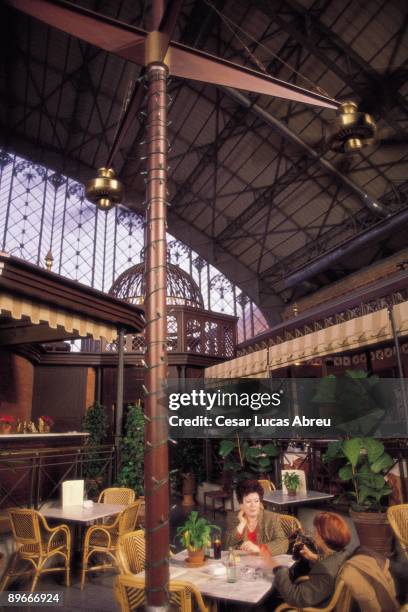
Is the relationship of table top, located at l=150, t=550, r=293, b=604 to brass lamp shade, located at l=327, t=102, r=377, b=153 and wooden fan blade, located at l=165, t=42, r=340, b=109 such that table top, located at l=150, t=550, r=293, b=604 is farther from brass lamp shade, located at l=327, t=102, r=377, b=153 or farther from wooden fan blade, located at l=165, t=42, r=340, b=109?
brass lamp shade, located at l=327, t=102, r=377, b=153

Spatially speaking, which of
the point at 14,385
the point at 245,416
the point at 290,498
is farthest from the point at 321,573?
the point at 14,385

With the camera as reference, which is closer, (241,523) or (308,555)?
(308,555)

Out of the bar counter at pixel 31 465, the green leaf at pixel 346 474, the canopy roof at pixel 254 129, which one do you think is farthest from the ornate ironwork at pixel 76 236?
the green leaf at pixel 346 474

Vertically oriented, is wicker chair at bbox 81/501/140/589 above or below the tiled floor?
above

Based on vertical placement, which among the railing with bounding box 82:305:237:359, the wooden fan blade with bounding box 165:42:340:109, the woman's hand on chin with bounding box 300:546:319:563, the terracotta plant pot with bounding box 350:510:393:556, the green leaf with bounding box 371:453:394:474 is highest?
the railing with bounding box 82:305:237:359

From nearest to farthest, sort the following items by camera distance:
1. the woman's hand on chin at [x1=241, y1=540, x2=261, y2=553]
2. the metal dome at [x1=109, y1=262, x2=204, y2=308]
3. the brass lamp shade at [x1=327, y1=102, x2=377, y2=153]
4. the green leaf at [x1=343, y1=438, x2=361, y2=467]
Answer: the brass lamp shade at [x1=327, y1=102, x2=377, y2=153], the woman's hand on chin at [x1=241, y1=540, x2=261, y2=553], the green leaf at [x1=343, y1=438, x2=361, y2=467], the metal dome at [x1=109, y1=262, x2=204, y2=308]

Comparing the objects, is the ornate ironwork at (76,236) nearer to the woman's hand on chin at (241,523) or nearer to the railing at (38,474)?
the railing at (38,474)

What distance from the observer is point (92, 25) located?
2.29 meters

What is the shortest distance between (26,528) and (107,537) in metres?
1.10

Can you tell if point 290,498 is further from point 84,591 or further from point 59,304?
point 59,304

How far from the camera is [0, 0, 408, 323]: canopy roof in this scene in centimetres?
1096

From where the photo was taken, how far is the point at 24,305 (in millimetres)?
5324

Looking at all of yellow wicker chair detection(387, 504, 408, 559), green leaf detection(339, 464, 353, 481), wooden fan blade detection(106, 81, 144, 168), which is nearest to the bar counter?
green leaf detection(339, 464, 353, 481)

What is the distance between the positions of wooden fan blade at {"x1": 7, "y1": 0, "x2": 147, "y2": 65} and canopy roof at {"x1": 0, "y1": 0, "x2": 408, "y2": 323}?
6959 mm
